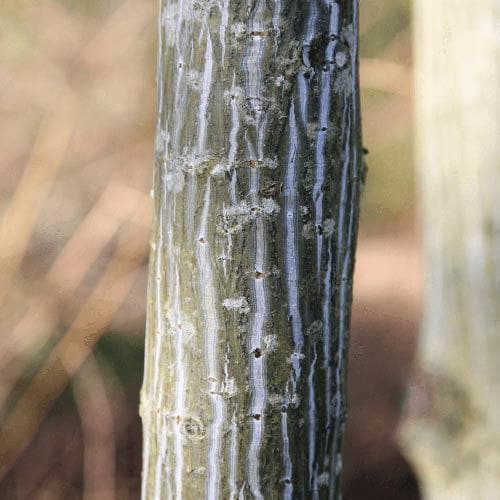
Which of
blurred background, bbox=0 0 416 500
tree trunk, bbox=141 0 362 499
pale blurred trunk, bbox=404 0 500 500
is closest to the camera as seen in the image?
tree trunk, bbox=141 0 362 499

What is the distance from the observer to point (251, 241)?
98cm

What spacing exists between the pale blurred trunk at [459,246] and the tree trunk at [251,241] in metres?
0.98

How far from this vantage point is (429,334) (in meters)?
2.07

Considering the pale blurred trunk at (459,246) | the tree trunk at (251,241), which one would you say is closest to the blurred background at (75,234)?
the pale blurred trunk at (459,246)

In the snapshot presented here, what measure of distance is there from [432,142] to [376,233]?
251 cm

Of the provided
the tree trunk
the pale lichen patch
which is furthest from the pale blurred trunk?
the pale lichen patch

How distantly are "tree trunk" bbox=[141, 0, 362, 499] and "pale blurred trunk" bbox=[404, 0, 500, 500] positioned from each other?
3.21 feet

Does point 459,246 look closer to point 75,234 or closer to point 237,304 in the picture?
point 237,304

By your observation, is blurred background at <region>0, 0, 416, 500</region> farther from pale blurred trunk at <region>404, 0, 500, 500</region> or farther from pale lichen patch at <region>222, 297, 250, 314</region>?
pale lichen patch at <region>222, 297, 250, 314</region>

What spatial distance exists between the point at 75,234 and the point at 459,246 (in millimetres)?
1675

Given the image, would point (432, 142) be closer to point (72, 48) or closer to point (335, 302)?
point (335, 302)

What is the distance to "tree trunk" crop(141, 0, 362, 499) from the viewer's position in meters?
0.95

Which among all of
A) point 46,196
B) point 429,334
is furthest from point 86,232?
point 429,334

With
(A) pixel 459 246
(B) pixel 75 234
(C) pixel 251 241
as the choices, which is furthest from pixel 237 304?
(B) pixel 75 234
